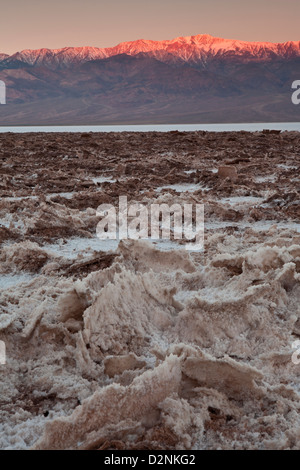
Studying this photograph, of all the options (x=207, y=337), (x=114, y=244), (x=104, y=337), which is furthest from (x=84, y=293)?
(x=114, y=244)

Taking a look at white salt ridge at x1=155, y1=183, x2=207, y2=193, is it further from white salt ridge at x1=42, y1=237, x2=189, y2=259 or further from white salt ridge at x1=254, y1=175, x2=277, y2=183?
white salt ridge at x1=42, y1=237, x2=189, y2=259

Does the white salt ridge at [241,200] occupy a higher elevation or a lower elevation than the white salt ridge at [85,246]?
higher

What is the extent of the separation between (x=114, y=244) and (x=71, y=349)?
2312 millimetres

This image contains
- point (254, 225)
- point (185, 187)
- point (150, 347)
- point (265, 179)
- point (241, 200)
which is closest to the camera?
point (150, 347)

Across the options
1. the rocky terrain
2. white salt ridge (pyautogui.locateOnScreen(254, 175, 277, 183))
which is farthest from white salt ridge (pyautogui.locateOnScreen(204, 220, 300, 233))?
white salt ridge (pyautogui.locateOnScreen(254, 175, 277, 183))

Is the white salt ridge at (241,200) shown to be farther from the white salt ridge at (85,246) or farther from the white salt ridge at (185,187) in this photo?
the white salt ridge at (85,246)

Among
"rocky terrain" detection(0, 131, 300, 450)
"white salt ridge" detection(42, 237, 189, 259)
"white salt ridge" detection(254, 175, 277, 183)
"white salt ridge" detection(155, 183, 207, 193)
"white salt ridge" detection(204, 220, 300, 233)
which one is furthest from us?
"white salt ridge" detection(254, 175, 277, 183)

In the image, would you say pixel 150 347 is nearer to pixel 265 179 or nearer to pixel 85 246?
pixel 85 246

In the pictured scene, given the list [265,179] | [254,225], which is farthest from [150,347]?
[265,179]

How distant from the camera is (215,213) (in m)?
5.63

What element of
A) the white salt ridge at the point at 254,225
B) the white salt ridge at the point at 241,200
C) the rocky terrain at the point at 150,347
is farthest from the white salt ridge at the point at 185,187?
the rocky terrain at the point at 150,347

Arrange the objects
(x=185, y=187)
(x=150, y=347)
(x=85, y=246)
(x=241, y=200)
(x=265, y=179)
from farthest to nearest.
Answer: (x=265, y=179)
(x=185, y=187)
(x=241, y=200)
(x=85, y=246)
(x=150, y=347)

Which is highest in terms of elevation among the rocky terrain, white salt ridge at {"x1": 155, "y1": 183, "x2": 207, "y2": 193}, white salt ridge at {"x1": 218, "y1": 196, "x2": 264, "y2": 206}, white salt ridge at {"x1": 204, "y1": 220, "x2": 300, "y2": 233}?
white salt ridge at {"x1": 155, "y1": 183, "x2": 207, "y2": 193}

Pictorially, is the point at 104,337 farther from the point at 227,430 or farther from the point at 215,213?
the point at 215,213
